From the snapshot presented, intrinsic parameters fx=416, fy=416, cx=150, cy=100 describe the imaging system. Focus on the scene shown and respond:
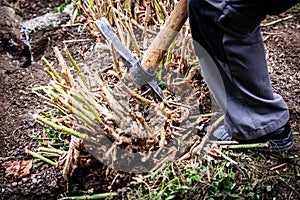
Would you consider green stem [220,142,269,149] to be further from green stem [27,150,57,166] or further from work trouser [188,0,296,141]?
green stem [27,150,57,166]

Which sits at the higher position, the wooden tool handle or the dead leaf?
the wooden tool handle

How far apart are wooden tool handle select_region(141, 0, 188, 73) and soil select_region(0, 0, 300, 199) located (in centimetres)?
50

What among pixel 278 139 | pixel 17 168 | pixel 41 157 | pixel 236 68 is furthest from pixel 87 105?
pixel 278 139

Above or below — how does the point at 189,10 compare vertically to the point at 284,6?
above

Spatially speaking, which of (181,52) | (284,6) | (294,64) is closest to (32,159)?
(181,52)

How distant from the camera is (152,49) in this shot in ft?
5.88

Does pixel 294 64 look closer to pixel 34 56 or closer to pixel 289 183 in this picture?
pixel 289 183

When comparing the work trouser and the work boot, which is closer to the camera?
the work trouser

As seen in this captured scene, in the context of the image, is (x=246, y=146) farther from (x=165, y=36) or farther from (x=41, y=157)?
(x=41, y=157)

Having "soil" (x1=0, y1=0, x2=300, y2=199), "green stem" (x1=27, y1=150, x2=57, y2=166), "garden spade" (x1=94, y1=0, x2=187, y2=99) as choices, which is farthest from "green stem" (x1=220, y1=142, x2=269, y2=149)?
"green stem" (x1=27, y1=150, x2=57, y2=166)

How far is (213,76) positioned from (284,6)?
44cm

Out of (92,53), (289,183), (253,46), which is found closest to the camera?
(253,46)

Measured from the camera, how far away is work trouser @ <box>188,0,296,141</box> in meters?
1.50

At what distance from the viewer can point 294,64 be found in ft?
7.68
